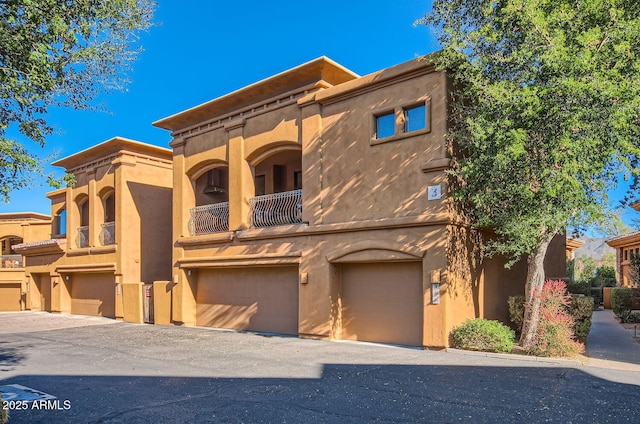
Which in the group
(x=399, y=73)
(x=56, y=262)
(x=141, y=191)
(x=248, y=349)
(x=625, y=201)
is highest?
(x=399, y=73)

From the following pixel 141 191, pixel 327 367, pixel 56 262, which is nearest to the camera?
pixel 327 367

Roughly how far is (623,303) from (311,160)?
15114mm

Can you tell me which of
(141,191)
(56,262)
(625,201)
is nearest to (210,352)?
(625,201)

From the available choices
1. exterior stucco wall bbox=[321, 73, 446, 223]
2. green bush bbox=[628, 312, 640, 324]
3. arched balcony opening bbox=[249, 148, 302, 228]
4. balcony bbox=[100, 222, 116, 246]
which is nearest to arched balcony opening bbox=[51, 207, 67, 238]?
balcony bbox=[100, 222, 116, 246]

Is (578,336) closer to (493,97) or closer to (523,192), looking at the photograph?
(523,192)

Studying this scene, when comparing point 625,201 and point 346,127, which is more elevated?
point 346,127

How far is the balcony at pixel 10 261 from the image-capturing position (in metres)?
36.1

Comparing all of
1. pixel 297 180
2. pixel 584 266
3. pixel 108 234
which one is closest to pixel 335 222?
pixel 297 180

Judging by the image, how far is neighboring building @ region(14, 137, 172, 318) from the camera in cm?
2431

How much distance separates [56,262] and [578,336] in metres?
26.4

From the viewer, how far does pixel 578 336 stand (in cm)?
1302

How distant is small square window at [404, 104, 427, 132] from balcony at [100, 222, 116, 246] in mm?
16820

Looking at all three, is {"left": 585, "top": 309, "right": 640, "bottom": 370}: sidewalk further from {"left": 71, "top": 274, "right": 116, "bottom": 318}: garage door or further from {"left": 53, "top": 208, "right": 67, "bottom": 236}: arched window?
{"left": 53, "top": 208, "right": 67, "bottom": 236}: arched window

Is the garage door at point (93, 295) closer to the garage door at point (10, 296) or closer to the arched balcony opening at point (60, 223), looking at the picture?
the arched balcony opening at point (60, 223)
